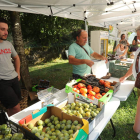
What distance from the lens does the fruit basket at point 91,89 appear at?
1.61 metres

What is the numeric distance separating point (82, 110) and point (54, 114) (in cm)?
32

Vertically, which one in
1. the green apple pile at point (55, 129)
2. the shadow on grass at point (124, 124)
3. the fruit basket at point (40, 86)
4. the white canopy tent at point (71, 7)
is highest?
the white canopy tent at point (71, 7)

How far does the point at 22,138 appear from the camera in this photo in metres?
0.95

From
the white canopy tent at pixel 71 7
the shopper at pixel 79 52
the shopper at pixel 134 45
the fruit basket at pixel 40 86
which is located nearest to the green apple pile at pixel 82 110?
the shopper at pixel 79 52

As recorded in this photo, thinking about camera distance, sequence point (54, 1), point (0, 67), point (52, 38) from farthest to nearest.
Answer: point (52, 38) < point (54, 1) < point (0, 67)

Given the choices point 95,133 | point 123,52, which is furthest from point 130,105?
point 95,133

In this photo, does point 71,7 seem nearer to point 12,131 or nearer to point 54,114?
point 54,114

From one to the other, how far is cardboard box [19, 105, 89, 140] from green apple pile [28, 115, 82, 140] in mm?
40

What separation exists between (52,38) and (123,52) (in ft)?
12.5

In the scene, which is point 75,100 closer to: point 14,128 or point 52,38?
point 14,128

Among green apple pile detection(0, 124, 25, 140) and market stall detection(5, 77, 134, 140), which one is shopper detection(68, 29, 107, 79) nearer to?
market stall detection(5, 77, 134, 140)

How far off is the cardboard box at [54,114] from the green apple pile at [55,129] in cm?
4

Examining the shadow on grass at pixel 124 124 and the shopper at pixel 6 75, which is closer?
the shopper at pixel 6 75

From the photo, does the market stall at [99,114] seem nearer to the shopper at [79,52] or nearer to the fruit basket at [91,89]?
the fruit basket at [91,89]
